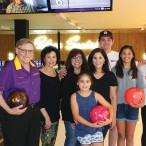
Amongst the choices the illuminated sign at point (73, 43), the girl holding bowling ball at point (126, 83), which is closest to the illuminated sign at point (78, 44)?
the illuminated sign at point (73, 43)

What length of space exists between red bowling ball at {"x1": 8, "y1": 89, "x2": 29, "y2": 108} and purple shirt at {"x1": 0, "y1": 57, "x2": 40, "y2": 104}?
0.05 metres

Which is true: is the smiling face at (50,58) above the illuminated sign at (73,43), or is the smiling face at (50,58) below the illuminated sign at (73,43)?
below

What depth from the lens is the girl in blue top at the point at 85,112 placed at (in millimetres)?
2725

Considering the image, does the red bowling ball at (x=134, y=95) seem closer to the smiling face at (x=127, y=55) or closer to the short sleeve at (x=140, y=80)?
the short sleeve at (x=140, y=80)

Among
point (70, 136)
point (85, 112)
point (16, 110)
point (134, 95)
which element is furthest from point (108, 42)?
point (16, 110)

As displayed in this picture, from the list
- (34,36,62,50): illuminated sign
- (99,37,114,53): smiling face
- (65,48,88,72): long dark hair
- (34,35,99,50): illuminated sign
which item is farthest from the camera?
(34,36,62,50): illuminated sign

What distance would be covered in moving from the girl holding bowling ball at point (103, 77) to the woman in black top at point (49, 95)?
37 cm

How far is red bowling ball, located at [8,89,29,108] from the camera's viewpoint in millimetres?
2369

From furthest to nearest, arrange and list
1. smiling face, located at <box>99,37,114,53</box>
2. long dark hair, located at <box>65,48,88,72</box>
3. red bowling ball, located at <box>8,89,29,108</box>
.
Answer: smiling face, located at <box>99,37,114,53</box> < long dark hair, located at <box>65,48,88,72</box> < red bowling ball, located at <box>8,89,29,108</box>

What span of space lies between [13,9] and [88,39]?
292 inches

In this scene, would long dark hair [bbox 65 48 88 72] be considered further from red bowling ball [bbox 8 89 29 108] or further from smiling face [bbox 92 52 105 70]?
red bowling ball [bbox 8 89 29 108]

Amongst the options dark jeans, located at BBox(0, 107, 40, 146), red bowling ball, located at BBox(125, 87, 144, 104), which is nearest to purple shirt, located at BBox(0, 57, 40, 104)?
dark jeans, located at BBox(0, 107, 40, 146)

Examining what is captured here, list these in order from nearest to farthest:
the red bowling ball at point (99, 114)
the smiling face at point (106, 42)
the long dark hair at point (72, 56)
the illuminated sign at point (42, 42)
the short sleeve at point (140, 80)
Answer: the red bowling ball at point (99, 114) → the long dark hair at point (72, 56) → the short sleeve at point (140, 80) → the smiling face at point (106, 42) → the illuminated sign at point (42, 42)

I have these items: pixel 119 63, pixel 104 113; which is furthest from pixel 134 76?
pixel 104 113
